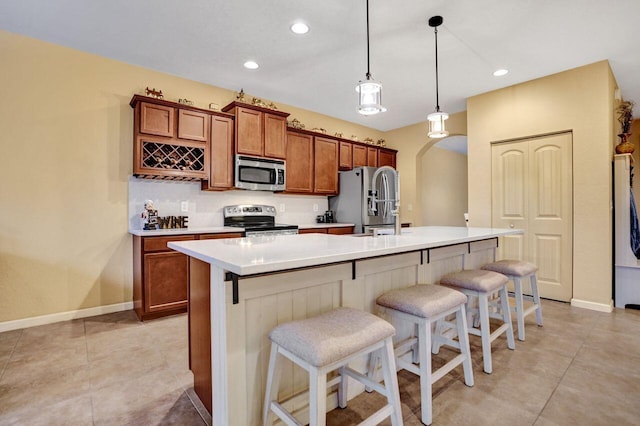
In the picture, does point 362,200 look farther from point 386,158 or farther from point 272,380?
point 272,380

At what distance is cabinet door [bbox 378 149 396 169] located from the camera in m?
5.71

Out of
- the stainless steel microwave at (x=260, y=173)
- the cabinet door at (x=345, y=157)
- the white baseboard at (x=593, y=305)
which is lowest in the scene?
the white baseboard at (x=593, y=305)

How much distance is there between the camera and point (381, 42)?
9.72 ft

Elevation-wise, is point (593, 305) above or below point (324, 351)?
below

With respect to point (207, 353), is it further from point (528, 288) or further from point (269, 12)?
point (528, 288)

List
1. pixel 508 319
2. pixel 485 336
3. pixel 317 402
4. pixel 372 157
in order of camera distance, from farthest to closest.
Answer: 1. pixel 372 157
2. pixel 508 319
3. pixel 485 336
4. pixel 317 402

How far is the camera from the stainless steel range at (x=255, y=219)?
3.87 metres

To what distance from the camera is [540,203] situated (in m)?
3.77

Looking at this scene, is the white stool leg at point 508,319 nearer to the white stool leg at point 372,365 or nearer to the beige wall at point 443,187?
the white stool leg at point 372,365

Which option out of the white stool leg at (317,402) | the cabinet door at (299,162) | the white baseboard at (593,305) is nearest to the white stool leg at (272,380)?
the white stool leg at (317,402)

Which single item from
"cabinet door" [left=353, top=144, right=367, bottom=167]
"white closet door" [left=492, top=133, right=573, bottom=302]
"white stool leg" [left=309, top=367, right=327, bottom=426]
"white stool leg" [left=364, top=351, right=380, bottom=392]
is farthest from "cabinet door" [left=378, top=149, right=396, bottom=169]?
"white stool leg" [left=309, top=367, right=327, bottom=426]

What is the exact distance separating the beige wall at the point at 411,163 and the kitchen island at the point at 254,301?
408 centimetres

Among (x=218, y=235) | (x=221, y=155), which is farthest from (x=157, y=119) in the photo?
(x=218, y=235)

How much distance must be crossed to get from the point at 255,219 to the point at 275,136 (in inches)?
46.7
